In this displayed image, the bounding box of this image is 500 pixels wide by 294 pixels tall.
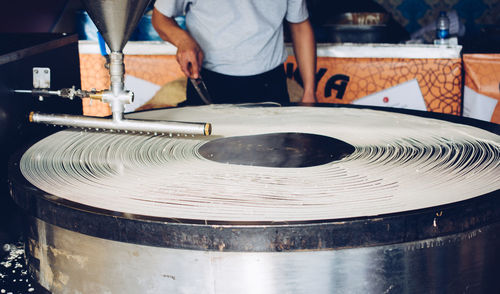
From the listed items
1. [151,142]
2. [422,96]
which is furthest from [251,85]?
[422,96]

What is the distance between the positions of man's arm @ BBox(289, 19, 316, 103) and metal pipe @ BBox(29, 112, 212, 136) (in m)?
1.47

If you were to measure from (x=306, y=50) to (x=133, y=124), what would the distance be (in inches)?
62.8

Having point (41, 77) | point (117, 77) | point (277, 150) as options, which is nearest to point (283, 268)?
point (277, 150)

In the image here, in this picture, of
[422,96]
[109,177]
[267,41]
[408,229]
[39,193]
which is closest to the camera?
[408,229]

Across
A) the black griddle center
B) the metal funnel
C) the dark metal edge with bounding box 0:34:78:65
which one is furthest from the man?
the metal funnel

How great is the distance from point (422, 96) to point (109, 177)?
8.82ft

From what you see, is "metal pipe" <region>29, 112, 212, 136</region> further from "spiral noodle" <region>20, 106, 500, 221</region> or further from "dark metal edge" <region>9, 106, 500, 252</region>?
"dark metal edge" <region>9, 106, 500, 252</region>

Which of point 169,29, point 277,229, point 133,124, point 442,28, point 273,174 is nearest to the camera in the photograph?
point 277,229

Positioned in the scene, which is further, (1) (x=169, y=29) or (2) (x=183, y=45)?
(1) (x=169, y=29)

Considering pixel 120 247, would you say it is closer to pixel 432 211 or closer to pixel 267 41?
pixel 432 211

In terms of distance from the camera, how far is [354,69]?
3467 mm

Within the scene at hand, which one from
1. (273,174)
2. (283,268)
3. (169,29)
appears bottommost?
(283,268)

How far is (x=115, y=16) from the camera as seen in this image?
1134 millimetres

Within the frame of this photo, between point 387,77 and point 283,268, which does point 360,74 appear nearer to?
point 387,77
